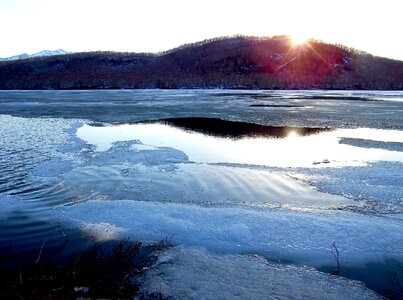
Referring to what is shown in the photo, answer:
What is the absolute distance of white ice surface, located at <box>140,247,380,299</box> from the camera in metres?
4.06

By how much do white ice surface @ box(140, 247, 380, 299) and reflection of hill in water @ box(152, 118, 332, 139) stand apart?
9.95 meters

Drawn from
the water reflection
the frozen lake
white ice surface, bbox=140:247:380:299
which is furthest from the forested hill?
white ice surface, bbox=140:247:380:299

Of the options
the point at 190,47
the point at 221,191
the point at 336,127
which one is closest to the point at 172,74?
the point at 190,47

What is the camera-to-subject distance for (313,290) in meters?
4.17

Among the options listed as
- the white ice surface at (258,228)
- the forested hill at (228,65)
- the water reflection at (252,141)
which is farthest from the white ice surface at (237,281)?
the forested hill at (228,65)

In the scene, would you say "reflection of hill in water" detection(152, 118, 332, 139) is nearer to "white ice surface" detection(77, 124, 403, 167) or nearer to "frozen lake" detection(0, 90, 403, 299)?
"white ice surface" detection(77, 124, 403, 167)

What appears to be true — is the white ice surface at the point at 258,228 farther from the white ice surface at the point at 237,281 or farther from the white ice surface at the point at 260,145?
the white ice surface at the point at 260,145

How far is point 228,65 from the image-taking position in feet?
375

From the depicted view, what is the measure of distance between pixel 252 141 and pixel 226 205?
7.01m

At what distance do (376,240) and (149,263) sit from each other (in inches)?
130

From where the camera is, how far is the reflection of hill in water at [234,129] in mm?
15141

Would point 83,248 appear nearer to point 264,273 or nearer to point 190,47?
point 264,273

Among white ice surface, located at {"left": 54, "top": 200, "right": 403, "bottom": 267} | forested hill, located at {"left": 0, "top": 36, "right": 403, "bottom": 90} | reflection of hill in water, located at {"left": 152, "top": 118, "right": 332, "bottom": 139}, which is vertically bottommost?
white ice surface, located at {"left": 54, "top": 200, "right": 403, "bottom": 267}

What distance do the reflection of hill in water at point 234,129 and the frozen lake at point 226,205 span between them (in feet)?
5.43
